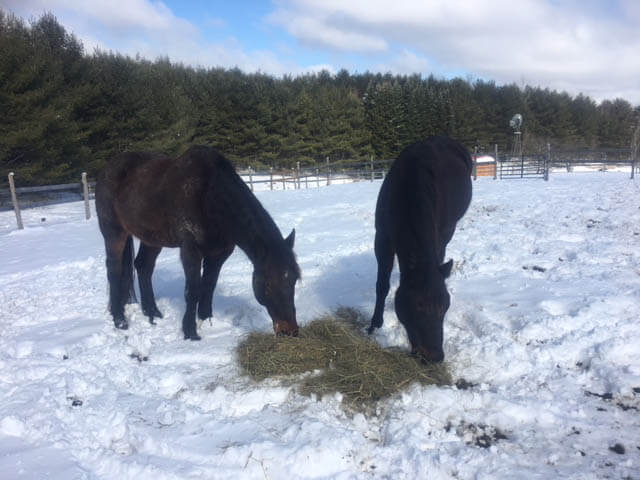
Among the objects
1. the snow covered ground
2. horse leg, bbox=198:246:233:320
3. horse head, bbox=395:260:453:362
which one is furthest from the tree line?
horse head, bbox=395:260:453:362

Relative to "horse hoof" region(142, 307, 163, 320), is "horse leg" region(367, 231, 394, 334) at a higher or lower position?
higher

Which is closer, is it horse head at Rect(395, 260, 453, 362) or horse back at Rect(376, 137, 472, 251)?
horse head at Rect(395, 260, 453, 362)

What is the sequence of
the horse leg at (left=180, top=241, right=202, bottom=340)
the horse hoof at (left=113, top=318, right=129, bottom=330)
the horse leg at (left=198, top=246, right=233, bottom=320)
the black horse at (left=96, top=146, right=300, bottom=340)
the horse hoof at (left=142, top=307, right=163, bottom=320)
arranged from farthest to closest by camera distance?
1. the horse hoof at (left=142, top=307, right=163, bottom=320)
2. the horse hoof at (left=113, top=318, right=129, bottom=330)
3. the horse leg at (left=198, top=246, right=233, bottom=320)
4. the horse leg at (left=180, top=241, right=202, bottom=340)
5. the black horse at (left=96, top=146, right=300, bottom=340)

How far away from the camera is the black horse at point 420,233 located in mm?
3312

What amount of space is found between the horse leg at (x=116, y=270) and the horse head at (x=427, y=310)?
3272mm

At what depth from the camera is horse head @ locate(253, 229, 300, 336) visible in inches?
149

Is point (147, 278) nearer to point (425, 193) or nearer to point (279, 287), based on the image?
point (279, 287)

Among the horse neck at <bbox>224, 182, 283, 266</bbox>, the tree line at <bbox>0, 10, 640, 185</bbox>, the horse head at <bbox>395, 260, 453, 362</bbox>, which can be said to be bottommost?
the horse head at <bbox>395, 260, 453, 362</bbox>

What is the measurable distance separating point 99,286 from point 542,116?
5894 centimetres

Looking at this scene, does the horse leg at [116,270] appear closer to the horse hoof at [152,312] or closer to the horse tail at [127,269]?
the horse tail at [127,269]

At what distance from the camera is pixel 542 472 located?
91.4 inches

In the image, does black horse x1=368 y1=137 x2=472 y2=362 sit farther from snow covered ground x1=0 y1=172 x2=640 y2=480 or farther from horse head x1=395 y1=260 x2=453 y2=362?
snow covered ground x1=0 y1=172 x2=640 y2=480

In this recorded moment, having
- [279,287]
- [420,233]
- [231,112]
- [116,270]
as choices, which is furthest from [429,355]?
[231,112]

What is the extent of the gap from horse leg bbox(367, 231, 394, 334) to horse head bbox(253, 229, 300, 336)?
0.97 m
